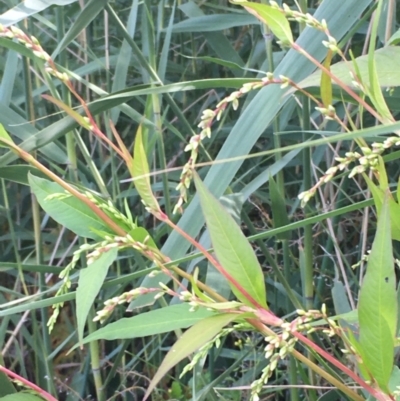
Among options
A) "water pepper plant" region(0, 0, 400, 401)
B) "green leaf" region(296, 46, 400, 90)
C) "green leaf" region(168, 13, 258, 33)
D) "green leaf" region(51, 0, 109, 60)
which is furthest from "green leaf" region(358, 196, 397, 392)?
"green leaf" region(168, 13, 258, 33)

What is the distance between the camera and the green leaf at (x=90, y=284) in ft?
1.11

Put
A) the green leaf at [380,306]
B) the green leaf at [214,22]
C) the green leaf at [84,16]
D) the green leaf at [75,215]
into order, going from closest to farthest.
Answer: the green leaf at [380,306], the green leaf at [75,215], the green leaf at [84,16], the green leaf at [214,22]

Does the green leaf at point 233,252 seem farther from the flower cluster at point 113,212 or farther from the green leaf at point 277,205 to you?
the green leaf at point 277,205

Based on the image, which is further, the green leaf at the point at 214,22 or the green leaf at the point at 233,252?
the green leaf at the point at 214,22

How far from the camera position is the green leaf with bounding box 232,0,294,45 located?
1.10ft

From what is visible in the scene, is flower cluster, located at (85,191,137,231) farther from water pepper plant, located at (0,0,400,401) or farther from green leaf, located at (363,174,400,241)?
green leaf, located at (363,174,400,241)

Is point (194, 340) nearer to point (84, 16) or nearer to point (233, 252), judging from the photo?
point (233, 252)

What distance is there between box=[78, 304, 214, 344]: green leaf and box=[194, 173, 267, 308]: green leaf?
0.05 meters

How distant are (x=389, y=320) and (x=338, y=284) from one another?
0.34 m

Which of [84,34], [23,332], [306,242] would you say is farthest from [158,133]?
[23,332]

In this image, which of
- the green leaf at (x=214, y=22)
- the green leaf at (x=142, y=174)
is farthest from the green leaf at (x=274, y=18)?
the green leaf at (x=214, y=22)

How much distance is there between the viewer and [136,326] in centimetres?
36

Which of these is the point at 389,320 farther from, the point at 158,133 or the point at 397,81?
the point at 158,133

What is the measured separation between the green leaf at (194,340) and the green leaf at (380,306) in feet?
0.23
